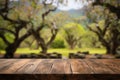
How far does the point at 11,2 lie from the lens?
22.1m

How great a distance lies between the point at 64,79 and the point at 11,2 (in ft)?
65.9

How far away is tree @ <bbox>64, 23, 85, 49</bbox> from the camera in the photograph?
49.4 meters

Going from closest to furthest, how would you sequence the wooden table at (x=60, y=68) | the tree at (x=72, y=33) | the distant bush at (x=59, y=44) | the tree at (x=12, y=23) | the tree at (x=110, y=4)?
the wooden table at (x=60, y=68) < the tree at (x=110, y=4) < the tree at (x=12, y=23) < the tree at (x=72, y=33) < the distant bush at (x=59, y=44)

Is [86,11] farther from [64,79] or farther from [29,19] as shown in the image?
[64,79]

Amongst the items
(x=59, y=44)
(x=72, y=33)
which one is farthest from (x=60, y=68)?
(x=59, y=44)

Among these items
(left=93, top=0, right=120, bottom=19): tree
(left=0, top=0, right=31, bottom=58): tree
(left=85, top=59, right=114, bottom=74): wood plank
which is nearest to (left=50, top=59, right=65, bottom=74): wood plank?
(left=85, top=59, right=114, bottom=74): wood plank

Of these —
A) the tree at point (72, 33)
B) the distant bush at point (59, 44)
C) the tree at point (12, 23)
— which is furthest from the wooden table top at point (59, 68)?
the distant bush at point (59, 44)

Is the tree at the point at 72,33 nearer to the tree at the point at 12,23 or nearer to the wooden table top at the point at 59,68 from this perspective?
the tree at the point at 12,23

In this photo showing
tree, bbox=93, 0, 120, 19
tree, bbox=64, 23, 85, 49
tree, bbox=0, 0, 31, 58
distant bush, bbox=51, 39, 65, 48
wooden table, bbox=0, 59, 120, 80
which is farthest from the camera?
distant bush, bbox=51, 39, 65, 48

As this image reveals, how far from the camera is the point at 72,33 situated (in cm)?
4981

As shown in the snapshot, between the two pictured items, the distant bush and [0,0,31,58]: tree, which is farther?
the distant bush

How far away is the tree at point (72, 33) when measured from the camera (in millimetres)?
49438

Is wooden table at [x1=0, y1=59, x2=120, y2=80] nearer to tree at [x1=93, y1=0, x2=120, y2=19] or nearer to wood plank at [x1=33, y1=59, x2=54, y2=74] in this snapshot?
wood plank at [x1=33, y1=59, x2=54, y2=74]

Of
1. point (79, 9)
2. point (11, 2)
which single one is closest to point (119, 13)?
point (11, 2)
